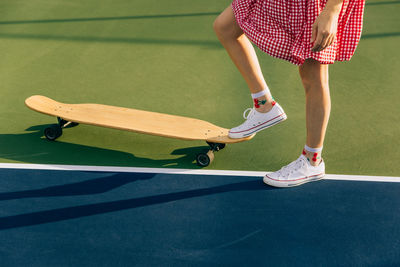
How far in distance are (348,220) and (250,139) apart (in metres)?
1.16

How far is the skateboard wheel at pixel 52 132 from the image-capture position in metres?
4.40

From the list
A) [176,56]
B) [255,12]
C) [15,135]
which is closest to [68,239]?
[15,135]

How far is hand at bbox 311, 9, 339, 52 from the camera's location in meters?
→ 3.17

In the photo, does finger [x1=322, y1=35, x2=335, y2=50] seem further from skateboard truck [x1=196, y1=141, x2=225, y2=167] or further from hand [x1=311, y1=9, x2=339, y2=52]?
skateboard truck [x1=196, y1=141, x2=225, y2=167]

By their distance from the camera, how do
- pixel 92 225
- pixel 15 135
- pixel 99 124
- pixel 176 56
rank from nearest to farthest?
pixel 92 225, pixel 99 124, pixel 15 135, pixel 176 56

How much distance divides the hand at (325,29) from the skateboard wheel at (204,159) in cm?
117

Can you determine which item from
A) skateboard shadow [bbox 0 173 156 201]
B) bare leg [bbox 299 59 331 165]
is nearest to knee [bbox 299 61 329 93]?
bare leg [bbox 299 59 331 165]

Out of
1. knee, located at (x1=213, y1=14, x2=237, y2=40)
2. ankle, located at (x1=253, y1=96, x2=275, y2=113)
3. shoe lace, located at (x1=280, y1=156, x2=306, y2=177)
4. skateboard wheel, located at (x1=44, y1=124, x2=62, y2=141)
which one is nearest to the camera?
knee, located at (x1=213, y1=14, x2=237, y2=40)

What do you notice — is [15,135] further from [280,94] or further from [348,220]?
[348,220]

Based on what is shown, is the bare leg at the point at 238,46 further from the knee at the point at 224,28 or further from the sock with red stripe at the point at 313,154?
the sock with red stripe at the point at 313,154

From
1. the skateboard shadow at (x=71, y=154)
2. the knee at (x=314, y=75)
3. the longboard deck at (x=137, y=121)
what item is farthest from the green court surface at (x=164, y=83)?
the knee at (x=314, y=75)

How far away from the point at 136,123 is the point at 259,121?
0.90m

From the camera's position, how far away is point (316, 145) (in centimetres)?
374

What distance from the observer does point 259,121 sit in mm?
3984
